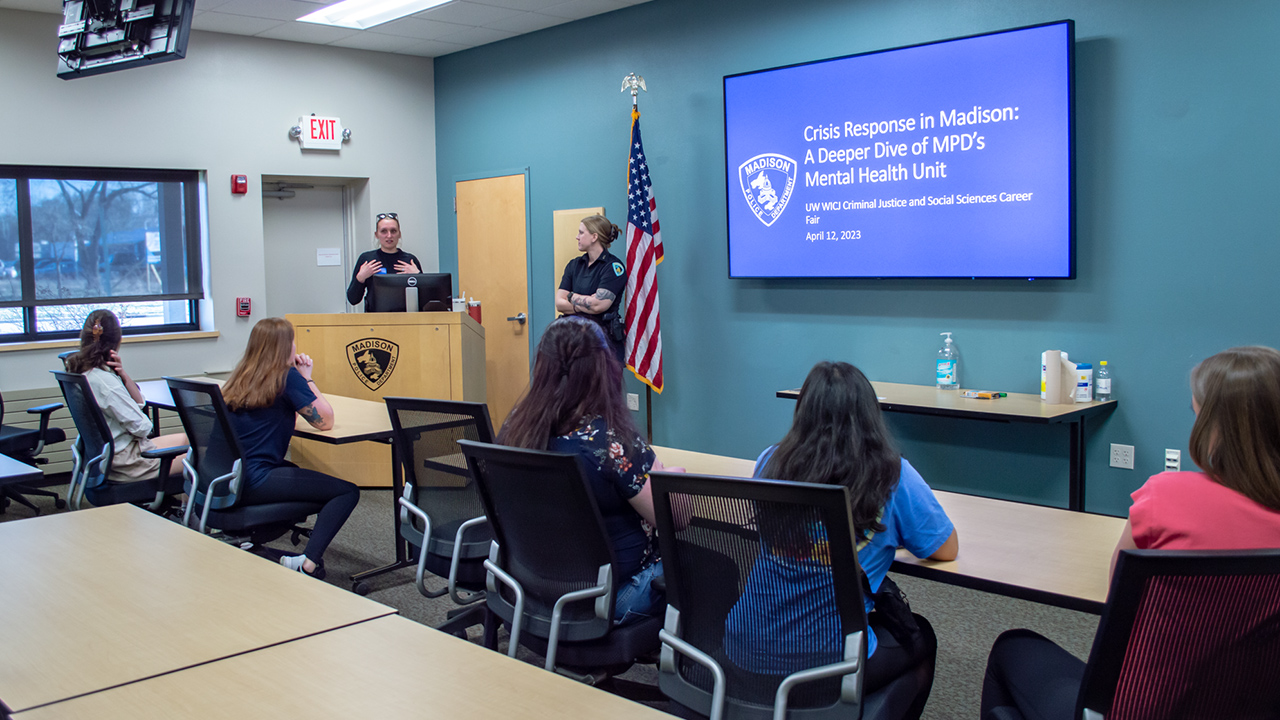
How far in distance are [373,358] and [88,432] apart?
169 centimetres

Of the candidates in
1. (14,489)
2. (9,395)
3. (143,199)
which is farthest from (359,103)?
(14,489)

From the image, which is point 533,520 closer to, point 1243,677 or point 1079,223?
point 1243,677

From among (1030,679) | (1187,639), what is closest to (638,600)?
(1030,679)

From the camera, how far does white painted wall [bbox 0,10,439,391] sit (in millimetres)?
5879

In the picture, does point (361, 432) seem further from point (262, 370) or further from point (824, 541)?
point (824, 541)

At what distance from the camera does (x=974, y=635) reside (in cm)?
337

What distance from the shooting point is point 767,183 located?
5273mm

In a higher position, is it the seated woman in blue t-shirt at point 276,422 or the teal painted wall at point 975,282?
the teal painted wall at point 975,282

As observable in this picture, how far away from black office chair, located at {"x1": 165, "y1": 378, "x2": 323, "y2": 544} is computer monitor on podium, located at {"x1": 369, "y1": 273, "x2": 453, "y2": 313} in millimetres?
1972

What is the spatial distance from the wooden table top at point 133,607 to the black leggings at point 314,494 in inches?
54.2

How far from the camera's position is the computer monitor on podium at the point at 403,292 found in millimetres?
5492

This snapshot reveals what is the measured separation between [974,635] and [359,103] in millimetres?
5892

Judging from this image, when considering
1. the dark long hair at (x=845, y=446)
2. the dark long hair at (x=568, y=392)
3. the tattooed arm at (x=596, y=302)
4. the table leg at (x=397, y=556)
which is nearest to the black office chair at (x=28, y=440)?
the table leg at (x=397, y=556)

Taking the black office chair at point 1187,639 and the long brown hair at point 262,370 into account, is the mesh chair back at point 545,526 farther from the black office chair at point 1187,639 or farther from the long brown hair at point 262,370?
the long brown hair at point 262,370
